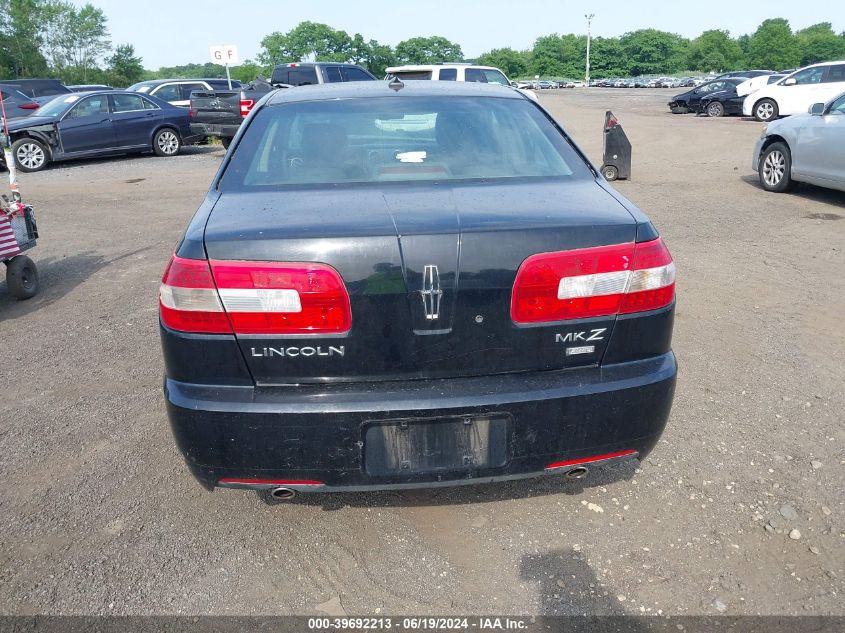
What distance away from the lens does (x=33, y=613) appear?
7.88 ft

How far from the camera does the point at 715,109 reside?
1022 inches

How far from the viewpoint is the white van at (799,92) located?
18375mm

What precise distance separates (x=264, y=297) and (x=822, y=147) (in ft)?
29.4

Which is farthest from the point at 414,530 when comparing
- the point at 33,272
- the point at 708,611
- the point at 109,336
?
the point at 33,272

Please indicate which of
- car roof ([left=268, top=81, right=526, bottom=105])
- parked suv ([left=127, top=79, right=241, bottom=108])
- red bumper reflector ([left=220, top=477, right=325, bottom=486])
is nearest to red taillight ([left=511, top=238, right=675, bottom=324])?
red bumper reflector ([left=220, top=477, right=325, bottom=486])

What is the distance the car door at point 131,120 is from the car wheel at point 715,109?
19.9 m

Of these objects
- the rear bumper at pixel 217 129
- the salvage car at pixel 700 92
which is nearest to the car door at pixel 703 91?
the salvage car at pixel 700 92

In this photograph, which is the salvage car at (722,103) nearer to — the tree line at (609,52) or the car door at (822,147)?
the car door at (822,147)

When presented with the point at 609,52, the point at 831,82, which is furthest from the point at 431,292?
the point at 609,52

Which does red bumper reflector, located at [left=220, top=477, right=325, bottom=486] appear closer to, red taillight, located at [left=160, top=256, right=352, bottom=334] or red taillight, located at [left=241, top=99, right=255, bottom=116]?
red taillight, located at [left=160, top=256, right=352, bottom=334]

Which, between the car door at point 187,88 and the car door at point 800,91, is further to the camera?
the car door at point 187,88

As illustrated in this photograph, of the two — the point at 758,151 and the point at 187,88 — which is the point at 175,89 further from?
the point at 758,151

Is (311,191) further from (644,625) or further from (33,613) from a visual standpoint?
(644,625)

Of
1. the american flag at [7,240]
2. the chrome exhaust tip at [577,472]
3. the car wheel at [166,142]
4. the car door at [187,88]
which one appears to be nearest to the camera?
the chrome exhaust tip at [577,472]
